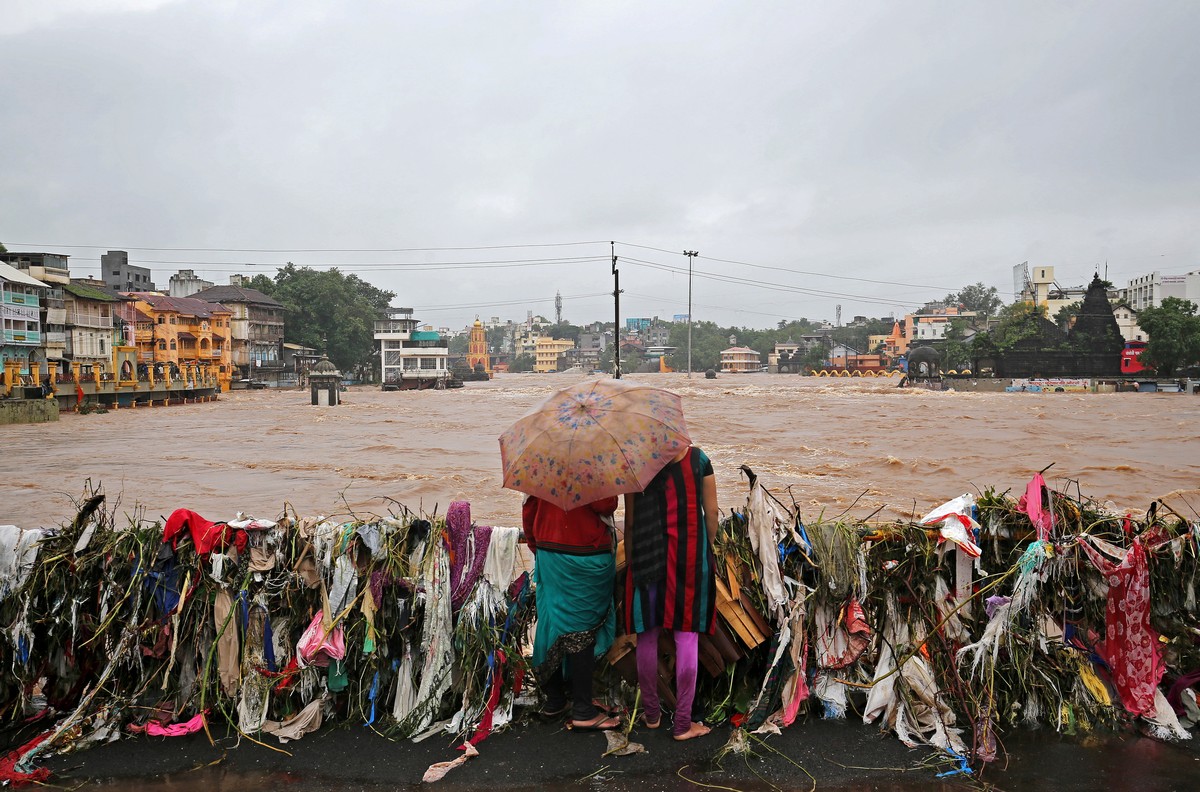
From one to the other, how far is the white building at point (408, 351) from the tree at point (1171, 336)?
51.3m

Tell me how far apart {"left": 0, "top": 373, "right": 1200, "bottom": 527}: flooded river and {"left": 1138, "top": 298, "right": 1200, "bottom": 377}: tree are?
13.2 metres

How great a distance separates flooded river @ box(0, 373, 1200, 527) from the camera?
40.5 ft

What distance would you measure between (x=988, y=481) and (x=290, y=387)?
59877 millimetres

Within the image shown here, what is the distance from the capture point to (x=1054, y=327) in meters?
51.9

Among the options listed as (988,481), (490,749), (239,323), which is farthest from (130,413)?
(490,749)

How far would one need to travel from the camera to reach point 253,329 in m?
62.1

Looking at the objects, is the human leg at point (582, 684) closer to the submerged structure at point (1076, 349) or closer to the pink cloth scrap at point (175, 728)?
the pink cloth scrap at point (175, 728)

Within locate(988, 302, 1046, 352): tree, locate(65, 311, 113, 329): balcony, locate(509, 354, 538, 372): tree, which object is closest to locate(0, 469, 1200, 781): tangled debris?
locate(65, 311, 113, 329): balcony

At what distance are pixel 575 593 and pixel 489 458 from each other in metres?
15.1

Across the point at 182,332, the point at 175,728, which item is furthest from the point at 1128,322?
the point at 175,728

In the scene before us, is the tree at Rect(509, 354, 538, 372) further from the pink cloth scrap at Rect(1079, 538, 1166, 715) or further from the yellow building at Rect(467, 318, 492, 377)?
the pink cloth scrap at Rect(1079, 538, 1166, 715)

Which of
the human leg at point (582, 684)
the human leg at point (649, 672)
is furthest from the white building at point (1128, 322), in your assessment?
the human leg at point (582, 684)

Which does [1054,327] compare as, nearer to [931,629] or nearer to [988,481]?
[988,481]

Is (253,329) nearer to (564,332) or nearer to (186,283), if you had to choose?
(186,283)
